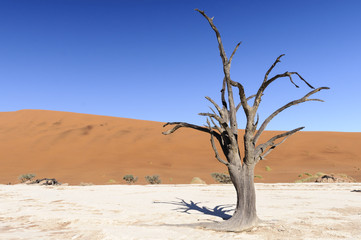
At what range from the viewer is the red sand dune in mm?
25516

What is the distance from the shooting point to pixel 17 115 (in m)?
62.1

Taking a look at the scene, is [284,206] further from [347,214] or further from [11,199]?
[11,199]

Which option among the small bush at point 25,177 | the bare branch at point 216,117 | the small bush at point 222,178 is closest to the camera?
the bare branch at point 216,117

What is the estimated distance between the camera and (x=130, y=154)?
35.0 m

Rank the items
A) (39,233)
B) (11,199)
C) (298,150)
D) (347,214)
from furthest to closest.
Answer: (298,150) < (11,199) < (347,214) < (39,233)

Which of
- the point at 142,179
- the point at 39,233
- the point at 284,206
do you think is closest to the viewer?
the point at 39,233

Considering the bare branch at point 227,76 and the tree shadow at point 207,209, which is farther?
the tree shadow at point 207,209

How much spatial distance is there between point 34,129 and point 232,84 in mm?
49548

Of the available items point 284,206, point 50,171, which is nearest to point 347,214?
point 284,206

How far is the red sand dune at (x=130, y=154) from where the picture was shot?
83.7 feet

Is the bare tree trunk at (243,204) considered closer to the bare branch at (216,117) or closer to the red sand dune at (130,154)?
the bare branch at (216,117)

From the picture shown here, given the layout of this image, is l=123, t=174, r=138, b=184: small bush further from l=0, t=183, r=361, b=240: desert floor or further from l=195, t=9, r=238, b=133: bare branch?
l=195, t=9, r=238, b=133: bare branch

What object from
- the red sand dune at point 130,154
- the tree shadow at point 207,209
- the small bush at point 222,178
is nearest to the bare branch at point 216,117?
the tree shadow at point 207,209

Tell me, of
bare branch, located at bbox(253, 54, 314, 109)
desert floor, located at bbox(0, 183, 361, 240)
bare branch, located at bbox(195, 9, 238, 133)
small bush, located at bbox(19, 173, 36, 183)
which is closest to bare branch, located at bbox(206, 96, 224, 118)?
bare branch, located at bbox(195, 9, 238, 133)
